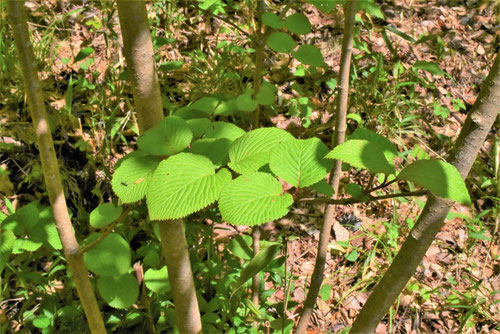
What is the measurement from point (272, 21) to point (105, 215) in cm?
70

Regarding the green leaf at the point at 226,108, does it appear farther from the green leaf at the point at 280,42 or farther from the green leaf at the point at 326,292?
the green leaf at the point at 326,292

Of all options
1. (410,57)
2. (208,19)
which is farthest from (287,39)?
(410,57)

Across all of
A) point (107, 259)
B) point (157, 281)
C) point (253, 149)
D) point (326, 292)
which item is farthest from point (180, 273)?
point (326, 292)

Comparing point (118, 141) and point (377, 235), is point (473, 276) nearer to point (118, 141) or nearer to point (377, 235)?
point (377, 235)

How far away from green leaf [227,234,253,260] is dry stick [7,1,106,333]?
0.59 metres

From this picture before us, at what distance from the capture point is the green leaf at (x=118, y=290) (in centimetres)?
117

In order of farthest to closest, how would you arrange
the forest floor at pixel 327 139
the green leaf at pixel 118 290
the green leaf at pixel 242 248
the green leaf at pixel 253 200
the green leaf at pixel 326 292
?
the forest floor at pixel 327 139 < the green leaf at pixel 326 292 < the green leaf at pixel 242 248 < the green leaf at pixel 118 290 < the green leaf at pixel 253 200

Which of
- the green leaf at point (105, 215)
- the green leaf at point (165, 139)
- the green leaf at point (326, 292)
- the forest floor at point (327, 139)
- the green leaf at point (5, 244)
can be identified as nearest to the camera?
the green leaf at point (165, 139)

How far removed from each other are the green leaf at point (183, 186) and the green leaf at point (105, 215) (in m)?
0.39

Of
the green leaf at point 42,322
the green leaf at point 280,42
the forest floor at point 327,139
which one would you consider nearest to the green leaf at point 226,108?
the green leaf at point 280,42

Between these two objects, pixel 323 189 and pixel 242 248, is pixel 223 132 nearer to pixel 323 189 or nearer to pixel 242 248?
pixel 323 189

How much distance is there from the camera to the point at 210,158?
0.81m

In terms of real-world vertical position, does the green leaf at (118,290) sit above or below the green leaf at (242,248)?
above

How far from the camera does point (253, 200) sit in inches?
27.0
